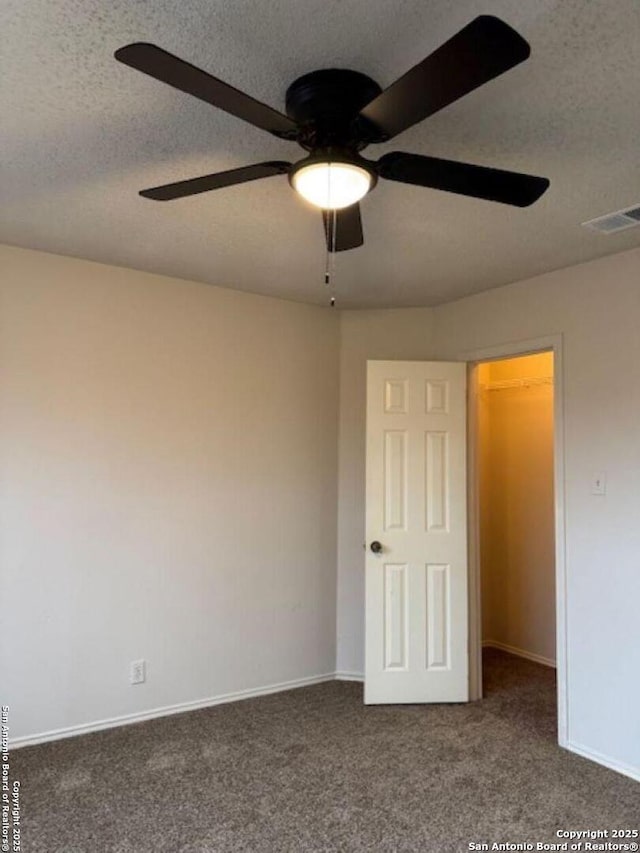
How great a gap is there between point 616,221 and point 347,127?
62.6 inches

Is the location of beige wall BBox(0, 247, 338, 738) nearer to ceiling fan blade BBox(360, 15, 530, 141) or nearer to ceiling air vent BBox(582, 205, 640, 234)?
ceiling air vent BBox(582, 205, 640, 234)

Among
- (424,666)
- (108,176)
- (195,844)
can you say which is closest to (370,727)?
(424,666)

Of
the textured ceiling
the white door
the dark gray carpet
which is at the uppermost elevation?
the textured ceiling

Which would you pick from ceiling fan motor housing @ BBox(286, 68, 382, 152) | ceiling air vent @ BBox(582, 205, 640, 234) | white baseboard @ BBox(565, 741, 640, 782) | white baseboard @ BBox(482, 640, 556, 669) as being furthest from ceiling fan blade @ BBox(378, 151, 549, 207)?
white baseboard @ BBox(482, 640, 556, 669)

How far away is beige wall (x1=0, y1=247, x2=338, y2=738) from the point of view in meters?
3.04

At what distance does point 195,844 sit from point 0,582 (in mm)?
1549

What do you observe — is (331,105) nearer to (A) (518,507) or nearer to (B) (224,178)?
(B) (224,178)

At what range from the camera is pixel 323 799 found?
8.21 ft

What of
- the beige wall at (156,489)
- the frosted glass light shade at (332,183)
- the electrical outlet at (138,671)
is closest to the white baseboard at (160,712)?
the beige wall at (156,489)

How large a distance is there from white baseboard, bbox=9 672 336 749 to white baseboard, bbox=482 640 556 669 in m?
1.51

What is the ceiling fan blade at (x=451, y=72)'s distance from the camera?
1.08 metres

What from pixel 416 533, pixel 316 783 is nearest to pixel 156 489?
pixel 416 533

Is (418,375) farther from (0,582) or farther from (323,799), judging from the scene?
(0,582)

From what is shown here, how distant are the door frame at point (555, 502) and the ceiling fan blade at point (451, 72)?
84.4 inches
